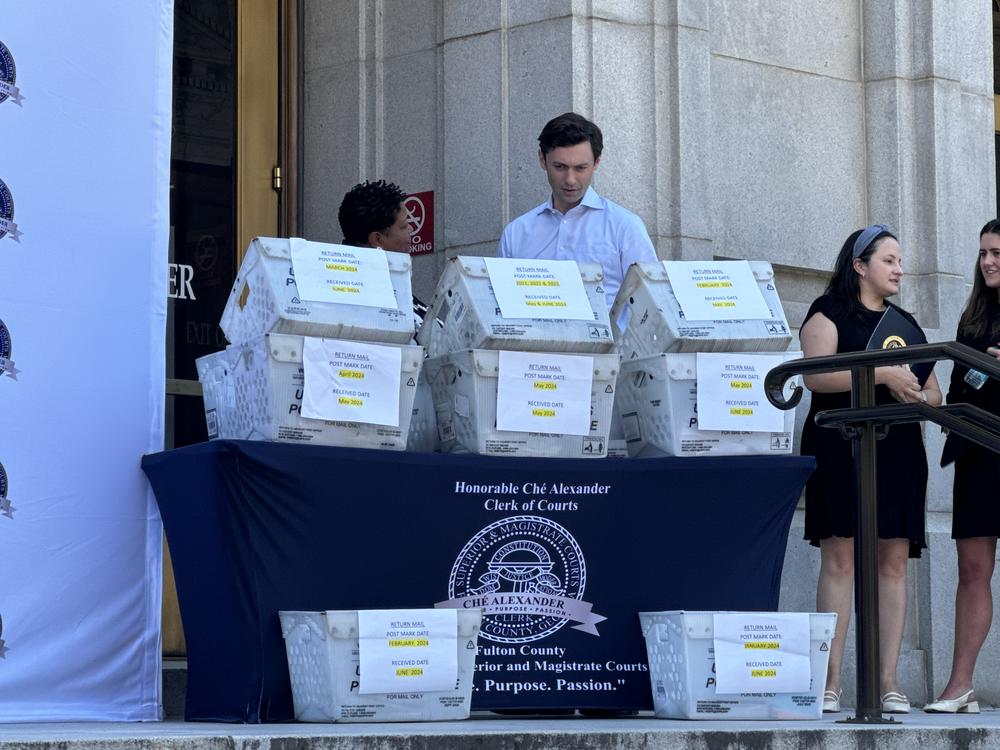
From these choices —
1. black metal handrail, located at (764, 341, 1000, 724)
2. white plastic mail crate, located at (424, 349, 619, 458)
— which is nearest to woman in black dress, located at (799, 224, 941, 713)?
black metal handrail, located at (764, 341, 1000, 724)

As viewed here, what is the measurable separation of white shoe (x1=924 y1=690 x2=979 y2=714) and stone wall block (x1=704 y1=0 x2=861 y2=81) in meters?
3.05

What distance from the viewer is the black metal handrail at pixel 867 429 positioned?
579 centimetres

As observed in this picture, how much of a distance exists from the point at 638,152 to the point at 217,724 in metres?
3.28

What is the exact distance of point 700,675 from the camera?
584cm

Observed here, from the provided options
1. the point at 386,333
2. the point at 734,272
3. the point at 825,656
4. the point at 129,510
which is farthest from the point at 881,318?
the point at 129,510

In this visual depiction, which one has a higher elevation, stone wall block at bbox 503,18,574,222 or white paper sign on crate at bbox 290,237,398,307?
stone wall block at bbox 503,18,574,222

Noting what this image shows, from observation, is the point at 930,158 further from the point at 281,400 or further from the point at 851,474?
the point at 281,400

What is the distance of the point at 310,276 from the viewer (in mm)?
5719

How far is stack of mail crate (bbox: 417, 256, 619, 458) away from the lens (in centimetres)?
588

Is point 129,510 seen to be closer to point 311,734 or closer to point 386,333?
point 386,333

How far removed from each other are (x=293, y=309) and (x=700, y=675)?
1698 mm

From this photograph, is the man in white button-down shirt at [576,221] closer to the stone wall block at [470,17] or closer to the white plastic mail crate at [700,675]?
the stone wall block at [470,17]

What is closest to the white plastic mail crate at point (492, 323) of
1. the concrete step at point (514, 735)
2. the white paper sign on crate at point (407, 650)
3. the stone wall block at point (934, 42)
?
the white paper sign on crate at point (407, 650)

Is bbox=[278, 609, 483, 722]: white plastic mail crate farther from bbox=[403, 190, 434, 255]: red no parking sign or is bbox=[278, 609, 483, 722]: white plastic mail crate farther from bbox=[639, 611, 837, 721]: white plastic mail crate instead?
bbox=[403, 190, 434, 255]: red no parking sign
